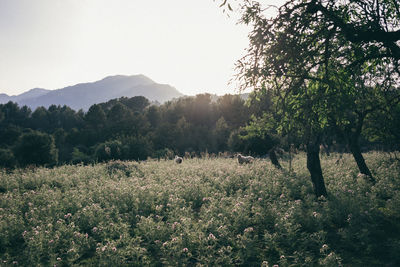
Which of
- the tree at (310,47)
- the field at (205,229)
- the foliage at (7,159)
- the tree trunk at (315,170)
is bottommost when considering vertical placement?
the foliage at (7,159)

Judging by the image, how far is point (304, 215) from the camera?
21.2 feet

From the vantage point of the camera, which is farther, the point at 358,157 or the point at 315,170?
the point at 358,157

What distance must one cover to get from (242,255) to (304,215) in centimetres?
259

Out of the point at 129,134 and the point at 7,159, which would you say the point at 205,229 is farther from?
the point at 129,134

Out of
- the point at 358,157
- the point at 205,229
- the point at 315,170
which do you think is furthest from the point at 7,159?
the point at 358,157

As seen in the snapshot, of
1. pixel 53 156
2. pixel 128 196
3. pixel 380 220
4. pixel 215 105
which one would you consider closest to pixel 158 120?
Result: pixel 215 105

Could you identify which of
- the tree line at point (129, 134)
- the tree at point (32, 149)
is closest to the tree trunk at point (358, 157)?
the tree line at point (129, 134)

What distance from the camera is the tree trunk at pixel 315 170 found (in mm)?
8164

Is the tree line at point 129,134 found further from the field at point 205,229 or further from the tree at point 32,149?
the field at point 205,229

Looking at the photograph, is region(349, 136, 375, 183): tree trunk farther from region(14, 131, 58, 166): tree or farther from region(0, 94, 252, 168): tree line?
region(14, 131, 58, 166): tree

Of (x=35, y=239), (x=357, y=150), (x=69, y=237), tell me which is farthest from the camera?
(x=357, y=150)

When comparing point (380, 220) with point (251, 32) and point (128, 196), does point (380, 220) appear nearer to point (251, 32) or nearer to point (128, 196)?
point (251, 32)

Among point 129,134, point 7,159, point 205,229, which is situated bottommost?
point 7,159

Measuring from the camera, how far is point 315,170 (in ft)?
27.3
